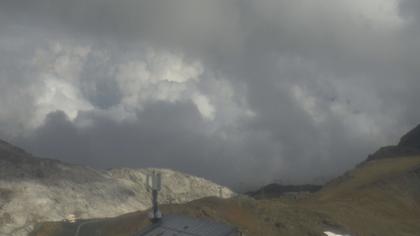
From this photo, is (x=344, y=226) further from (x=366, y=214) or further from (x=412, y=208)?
(x=412, y=208)

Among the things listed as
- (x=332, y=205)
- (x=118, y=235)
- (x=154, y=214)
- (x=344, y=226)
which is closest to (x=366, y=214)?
(x=332, y=205)

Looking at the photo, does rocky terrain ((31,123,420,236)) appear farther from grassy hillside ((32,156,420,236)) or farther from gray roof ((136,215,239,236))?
gray roof ((136,215,239,236))

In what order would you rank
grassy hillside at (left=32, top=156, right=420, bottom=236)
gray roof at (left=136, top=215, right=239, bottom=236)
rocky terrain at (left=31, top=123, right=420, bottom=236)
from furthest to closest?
grassy hillside at (left=32, top=156, right=420, bottom=236)
rocky terrain at (left=31, top=123, right=420, bottom=236)
gray roof at (left=136, top=215, right=239, bottom=236)

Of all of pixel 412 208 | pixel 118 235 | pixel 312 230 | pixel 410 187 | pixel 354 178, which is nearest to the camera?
pixel 312 230

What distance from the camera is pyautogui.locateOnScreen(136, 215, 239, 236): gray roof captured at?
51.2 m

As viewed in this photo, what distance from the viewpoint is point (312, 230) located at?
10450cm

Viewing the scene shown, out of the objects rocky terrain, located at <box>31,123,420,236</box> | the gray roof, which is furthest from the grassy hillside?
the gray roof

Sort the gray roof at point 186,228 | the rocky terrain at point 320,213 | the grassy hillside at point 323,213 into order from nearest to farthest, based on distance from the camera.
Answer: the gray roof at point 186,228
the rocky terrain at point 320,213
the grassy hillside at point 323,213

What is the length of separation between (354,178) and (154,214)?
5977 inches

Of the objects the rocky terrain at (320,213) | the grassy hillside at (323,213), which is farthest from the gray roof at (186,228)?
the grassy hillside at (323,213)

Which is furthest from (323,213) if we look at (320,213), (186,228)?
(186,228)

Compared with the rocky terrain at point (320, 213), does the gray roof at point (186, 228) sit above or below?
below

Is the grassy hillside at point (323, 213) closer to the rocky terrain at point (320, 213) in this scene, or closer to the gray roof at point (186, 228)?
the rocky terrain at point (320, 213)

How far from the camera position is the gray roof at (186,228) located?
51.2 meters
